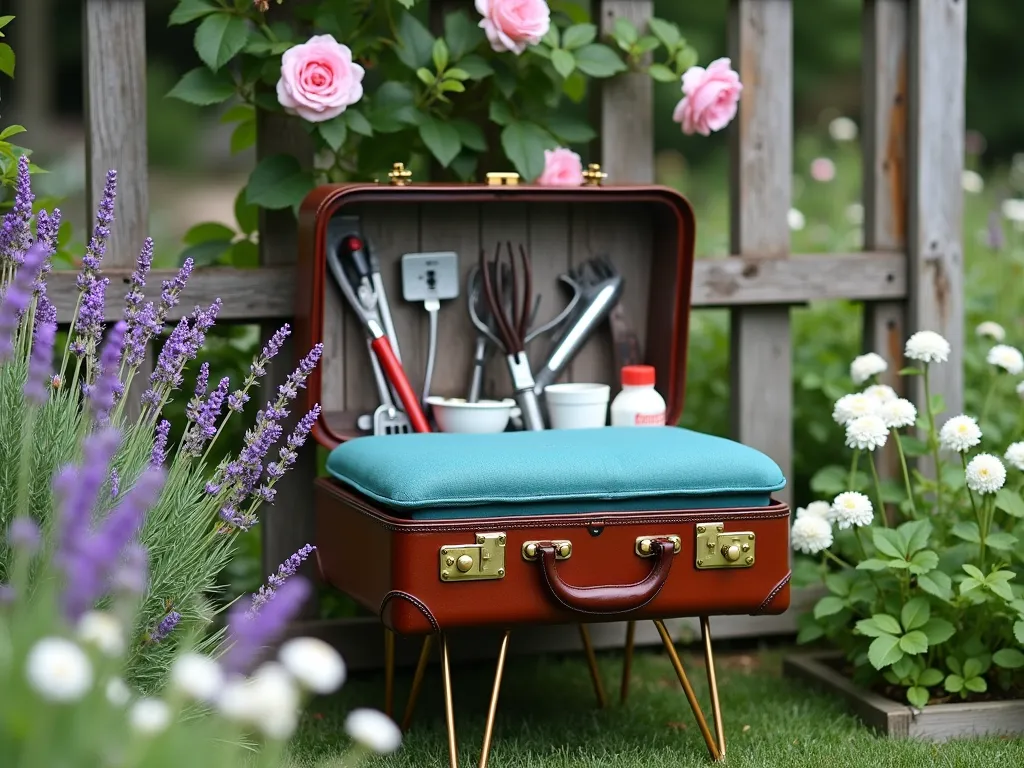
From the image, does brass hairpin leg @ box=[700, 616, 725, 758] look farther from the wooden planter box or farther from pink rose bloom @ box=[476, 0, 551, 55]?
pink rose bloom @ box=[476, 0, 551, 55]

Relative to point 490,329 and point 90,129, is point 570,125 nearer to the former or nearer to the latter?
point 490,329

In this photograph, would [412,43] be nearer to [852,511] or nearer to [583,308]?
[583,308]

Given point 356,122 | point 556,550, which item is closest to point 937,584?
point 556,550

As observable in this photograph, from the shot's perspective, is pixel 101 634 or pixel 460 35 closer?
pixel 101 634

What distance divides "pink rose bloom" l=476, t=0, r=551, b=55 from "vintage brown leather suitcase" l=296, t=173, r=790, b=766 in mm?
340

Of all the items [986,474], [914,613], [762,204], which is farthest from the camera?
[762,204]

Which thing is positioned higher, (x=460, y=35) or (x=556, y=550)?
(x=460, y=35)

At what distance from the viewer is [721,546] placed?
2496 mm

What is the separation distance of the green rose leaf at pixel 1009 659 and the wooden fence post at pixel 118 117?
1.91m

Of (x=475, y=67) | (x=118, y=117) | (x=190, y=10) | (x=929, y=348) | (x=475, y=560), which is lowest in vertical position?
(x=475, y=560)

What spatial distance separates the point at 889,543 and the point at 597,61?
1273 millimetres

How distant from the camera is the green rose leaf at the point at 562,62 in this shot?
3027mm

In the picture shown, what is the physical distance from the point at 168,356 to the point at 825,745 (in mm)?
1495

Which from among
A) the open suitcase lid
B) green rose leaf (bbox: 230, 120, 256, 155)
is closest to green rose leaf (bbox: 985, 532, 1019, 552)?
the open suitcase lid
